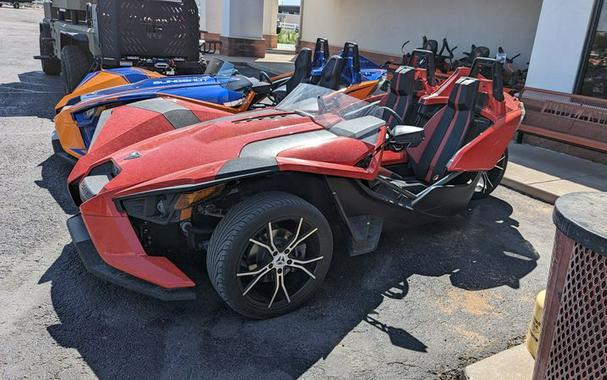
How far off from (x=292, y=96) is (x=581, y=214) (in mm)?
2813

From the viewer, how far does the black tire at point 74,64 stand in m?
8.05

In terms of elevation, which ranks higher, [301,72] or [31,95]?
[301,72]

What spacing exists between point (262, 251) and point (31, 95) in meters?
8.03

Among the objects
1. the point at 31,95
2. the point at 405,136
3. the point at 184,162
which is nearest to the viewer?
the point at 184,162

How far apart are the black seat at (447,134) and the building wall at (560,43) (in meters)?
3.92

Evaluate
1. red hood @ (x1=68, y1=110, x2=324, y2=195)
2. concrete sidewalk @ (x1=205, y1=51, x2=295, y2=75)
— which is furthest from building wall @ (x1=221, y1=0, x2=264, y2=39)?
red hood @ (x1=68, y1=110, x2=324, y2=195)

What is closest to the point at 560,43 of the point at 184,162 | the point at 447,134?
the point at 447,134

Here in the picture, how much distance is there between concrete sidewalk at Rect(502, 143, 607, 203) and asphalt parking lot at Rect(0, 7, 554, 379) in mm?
1309

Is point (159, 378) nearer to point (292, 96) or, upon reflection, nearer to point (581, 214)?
point (581, 214)

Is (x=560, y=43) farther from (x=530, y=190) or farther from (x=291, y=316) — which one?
(x=291, y=316)

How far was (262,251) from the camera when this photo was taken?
2768 millimetres

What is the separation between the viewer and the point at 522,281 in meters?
3.55

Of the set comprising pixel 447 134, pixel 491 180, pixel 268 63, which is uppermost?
pixel 447 134

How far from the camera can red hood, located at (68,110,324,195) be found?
2.66 metres
